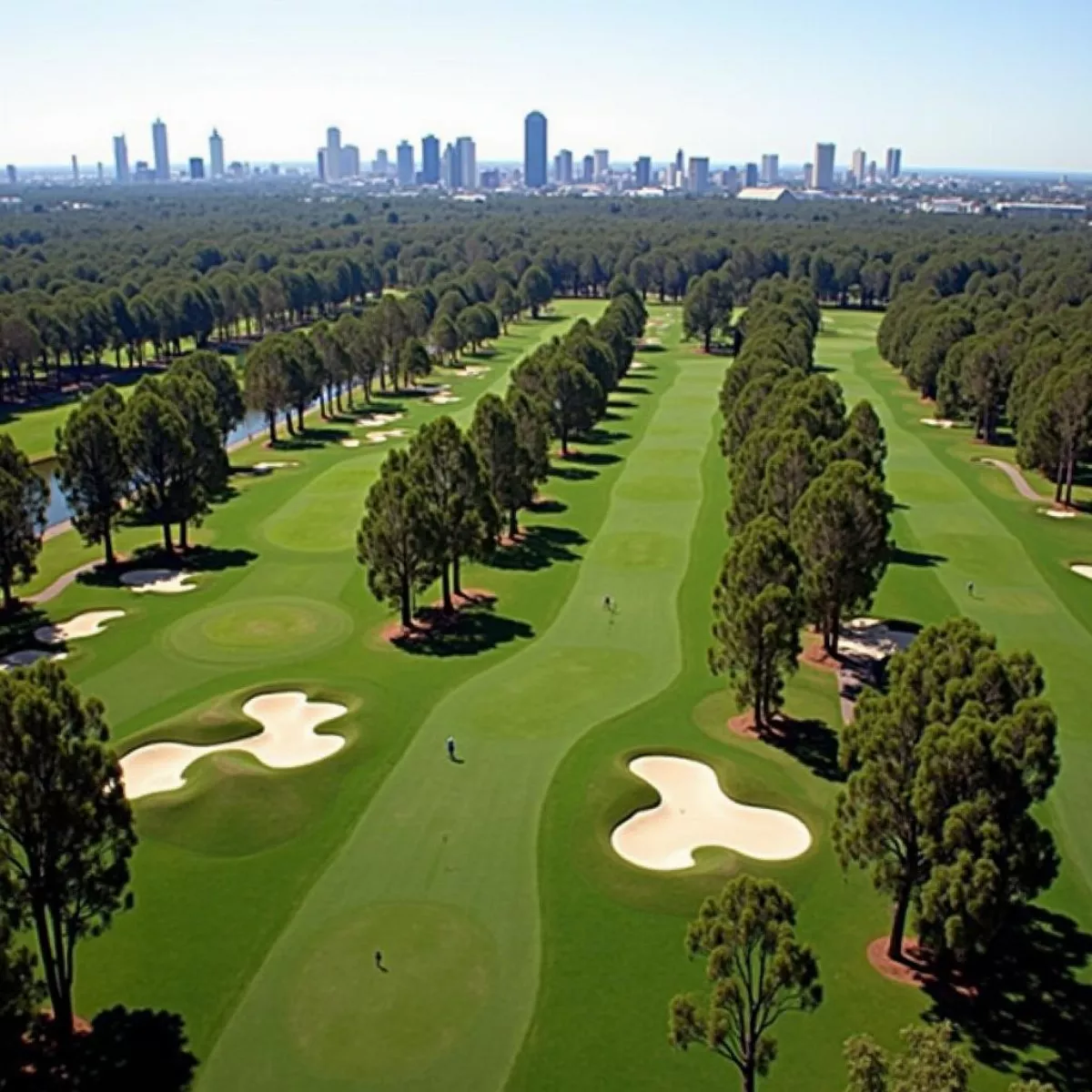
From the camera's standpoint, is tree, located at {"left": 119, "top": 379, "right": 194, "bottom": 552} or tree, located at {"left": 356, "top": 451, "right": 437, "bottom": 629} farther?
tree, located at {"left": 119, "top": 379, "right": 194, "bottom": 552}

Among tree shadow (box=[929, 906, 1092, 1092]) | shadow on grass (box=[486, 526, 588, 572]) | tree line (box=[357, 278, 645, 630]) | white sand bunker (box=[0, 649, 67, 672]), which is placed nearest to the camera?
tree shadow (box=[929, 906, 1092, 1092])

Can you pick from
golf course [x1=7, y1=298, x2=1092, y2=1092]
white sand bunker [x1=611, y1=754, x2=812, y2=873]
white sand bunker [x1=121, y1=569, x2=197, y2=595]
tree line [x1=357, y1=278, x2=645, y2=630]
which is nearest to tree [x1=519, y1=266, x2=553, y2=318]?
tree line [x1=357, y1=278, x2=645, y2=630]

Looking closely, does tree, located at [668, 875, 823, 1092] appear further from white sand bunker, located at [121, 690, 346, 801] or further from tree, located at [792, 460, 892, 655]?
tree, located at [792, 460, 892, 655]

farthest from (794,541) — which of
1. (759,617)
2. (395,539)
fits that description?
(395,539)

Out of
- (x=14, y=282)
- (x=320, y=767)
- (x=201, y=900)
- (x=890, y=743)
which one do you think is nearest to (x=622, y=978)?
(x=890, y=743)

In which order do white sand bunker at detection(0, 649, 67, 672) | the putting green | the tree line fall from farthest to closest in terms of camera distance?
1. the tree line
2. the putting green
3. white sand bunker at detection(0, 649, 67, 672)

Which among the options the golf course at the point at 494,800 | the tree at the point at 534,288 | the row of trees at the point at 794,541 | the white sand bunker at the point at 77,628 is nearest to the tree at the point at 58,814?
the golf course at the point at 494,800

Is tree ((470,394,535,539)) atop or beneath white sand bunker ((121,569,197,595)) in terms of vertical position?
atop
